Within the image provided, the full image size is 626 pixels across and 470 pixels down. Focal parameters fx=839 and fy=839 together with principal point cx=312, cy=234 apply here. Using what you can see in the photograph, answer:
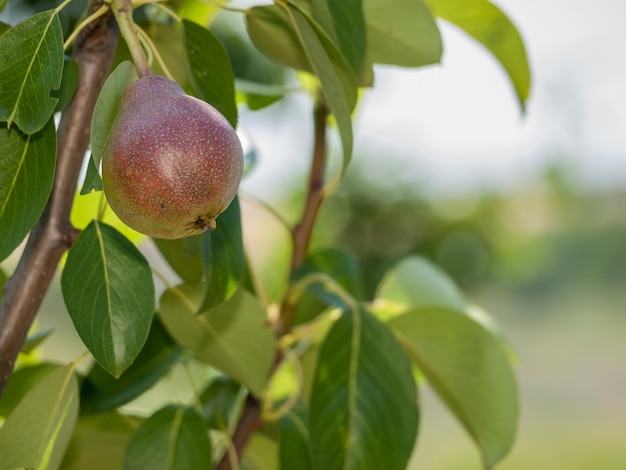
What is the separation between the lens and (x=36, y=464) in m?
0.35

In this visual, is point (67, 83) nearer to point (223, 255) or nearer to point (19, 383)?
point (223, 255)

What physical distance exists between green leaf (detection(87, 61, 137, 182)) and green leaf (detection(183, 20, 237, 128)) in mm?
54

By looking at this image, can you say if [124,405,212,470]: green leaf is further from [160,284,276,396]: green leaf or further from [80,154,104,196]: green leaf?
[80,154,104,196]: green leaf

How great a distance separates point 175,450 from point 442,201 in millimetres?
3145

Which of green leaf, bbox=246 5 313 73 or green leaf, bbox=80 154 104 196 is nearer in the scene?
green leaf, bbox=80 154 104 196

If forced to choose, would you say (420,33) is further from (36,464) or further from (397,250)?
(397,250)

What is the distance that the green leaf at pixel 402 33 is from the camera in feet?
1.37

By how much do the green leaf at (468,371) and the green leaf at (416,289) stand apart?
0.11 meters

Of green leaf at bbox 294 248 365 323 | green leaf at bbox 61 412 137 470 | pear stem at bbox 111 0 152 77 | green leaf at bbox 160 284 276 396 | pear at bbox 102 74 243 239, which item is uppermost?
pear stem at bbox 111 0 152 77

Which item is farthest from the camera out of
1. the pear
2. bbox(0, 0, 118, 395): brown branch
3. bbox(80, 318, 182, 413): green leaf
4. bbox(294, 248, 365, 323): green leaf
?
bbox(294, 248, 365, 323): green leaf

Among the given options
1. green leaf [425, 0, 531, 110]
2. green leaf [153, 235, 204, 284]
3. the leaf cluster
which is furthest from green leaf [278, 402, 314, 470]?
green leaf [425, 0, 531, 110]

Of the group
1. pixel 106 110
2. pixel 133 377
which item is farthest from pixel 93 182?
pixel 133 377

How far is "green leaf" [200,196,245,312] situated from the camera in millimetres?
348

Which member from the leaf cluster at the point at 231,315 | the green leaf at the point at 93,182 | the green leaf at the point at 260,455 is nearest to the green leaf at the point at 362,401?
the leaf cluster at the point at 231,315
